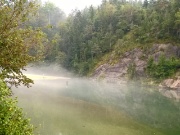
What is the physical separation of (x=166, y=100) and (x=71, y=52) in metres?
93.7

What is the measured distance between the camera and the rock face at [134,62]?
11125 cm

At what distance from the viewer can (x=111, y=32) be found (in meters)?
143

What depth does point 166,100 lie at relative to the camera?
67562 mm

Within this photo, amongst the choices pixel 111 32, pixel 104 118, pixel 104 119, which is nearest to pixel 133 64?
pixel 111 32

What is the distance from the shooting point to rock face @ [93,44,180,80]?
111 meters

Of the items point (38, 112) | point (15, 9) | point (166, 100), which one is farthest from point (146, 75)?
point (15, 9)

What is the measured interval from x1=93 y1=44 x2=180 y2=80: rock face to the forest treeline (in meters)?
4.98

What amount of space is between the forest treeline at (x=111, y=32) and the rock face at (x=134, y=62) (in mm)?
4982

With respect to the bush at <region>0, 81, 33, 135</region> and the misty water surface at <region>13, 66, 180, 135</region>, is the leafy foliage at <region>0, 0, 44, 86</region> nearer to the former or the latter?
the bush at <region>0, 81, 33, 135</region>

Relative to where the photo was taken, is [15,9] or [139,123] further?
[139,123]

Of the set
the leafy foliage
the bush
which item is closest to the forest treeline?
the leafy foliage

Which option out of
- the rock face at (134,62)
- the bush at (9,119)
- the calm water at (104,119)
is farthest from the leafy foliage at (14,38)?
the rock face at (134,62)

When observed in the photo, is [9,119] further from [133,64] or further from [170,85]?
[133,64]

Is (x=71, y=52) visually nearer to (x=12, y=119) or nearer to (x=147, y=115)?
(x=147, y=115)
